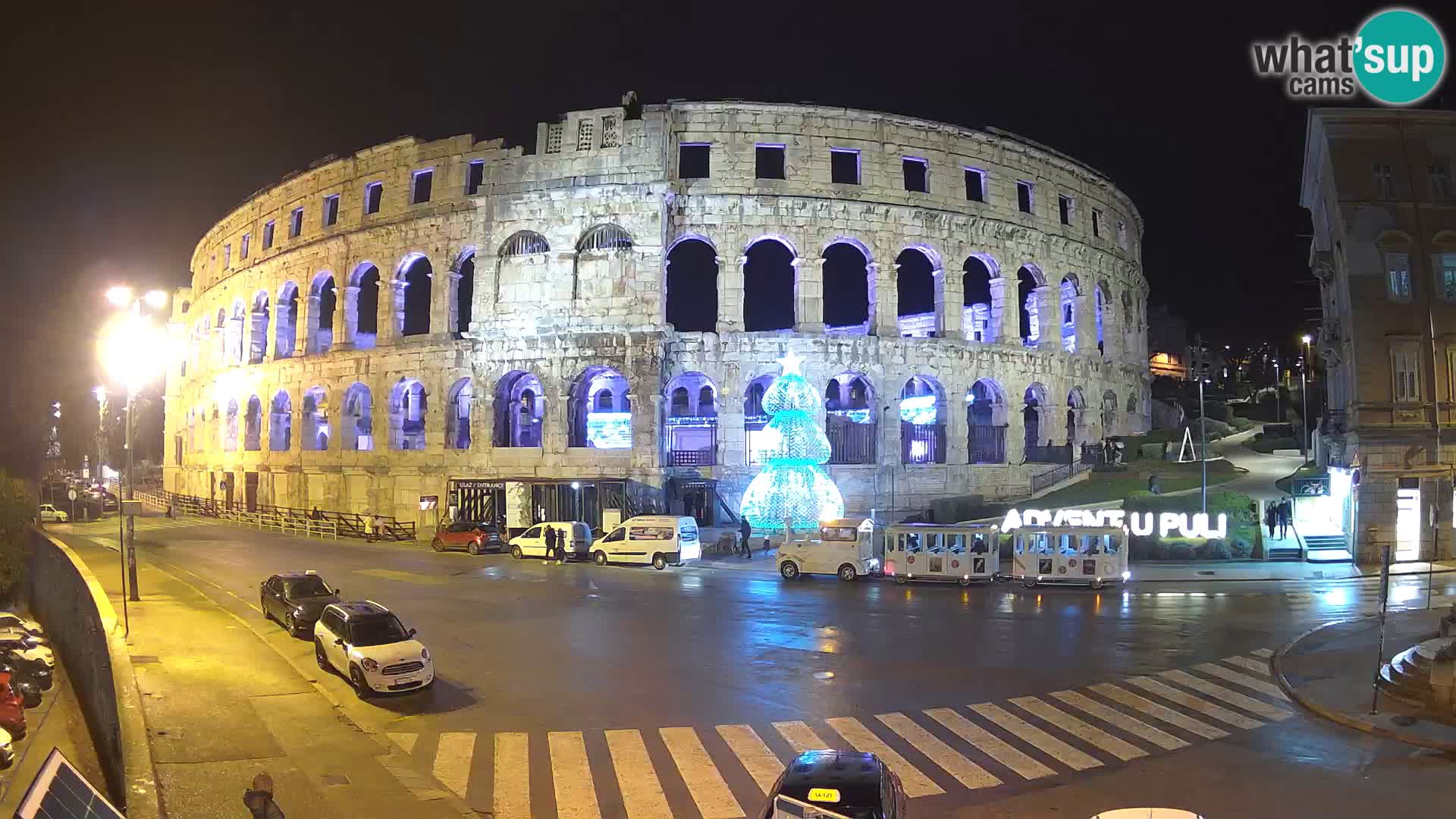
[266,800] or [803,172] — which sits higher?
[803,172]

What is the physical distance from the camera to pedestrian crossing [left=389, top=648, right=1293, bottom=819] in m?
10.8

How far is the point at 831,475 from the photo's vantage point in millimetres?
40625

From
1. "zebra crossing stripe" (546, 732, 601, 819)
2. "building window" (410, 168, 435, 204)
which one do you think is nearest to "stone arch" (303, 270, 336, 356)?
"building window" (410, 168, 435, 204)

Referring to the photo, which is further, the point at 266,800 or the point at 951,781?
the point at 951,781

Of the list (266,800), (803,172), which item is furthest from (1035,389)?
(266,800)

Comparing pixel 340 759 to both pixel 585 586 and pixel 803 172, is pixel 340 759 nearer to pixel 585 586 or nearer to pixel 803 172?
pixel 585 586

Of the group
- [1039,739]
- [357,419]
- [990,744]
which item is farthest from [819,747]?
[357,419]

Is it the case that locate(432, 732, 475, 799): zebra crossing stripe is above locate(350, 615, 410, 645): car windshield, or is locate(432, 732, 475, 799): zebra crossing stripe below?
below

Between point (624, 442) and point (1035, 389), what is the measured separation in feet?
75.0

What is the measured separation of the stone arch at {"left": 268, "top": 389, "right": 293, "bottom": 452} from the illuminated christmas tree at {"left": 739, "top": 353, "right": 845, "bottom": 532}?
33146 millimetres

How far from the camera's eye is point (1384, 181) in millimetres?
32219

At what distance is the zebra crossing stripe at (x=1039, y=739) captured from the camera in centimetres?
1191

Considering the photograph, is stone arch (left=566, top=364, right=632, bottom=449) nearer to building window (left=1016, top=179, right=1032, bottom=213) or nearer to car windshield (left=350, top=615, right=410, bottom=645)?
building window (left=1016, top=179, right=1032, bottom=213)

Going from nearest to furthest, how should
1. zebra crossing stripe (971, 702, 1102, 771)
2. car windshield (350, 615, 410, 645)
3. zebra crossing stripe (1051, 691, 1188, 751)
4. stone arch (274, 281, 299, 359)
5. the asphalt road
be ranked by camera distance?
the asphalt road → zebra crossing stripe (971, 702, 1102, 771) → zebra crossing stripe (1051, 691, 1188, 751) → car windshield (350, 615, 410, 645) → stone arch (274, 281, 299, 359)
